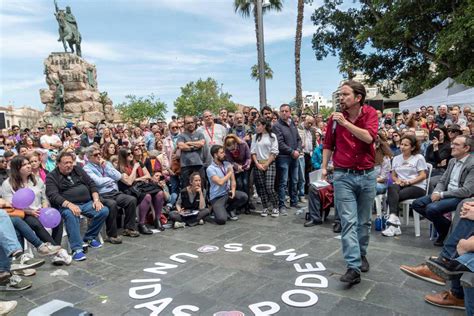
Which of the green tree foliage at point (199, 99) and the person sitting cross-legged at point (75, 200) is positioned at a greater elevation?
the green tree foliage at point (199, 99)

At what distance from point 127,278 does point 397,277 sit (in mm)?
2804

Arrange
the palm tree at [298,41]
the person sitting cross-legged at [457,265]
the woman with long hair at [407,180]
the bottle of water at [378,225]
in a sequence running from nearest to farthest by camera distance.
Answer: the person sitting cross-legged at [457,265], the woman with long hair at [407,180], the bottle of water at [378,225], the palm tree at [298,41]

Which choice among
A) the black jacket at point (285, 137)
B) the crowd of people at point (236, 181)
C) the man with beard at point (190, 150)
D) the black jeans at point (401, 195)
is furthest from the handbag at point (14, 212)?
the black jeans at point (401, 195)

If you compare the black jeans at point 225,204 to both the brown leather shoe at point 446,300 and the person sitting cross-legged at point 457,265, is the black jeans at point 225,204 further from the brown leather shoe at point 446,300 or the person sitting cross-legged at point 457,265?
the brown leather shoe at point 446,300

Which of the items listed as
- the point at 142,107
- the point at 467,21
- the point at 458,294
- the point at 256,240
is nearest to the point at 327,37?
the point at 467,21

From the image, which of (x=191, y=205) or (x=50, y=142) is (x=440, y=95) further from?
(x=50, y=142)

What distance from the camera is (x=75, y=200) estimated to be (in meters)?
4.74

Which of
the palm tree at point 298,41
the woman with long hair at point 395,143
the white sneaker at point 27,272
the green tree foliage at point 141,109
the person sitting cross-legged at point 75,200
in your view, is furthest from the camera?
the green tree foliage at point 141,109

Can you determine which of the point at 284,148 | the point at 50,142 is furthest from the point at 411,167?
the point at 50,142

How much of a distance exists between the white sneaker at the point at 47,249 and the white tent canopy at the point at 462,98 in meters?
12.9

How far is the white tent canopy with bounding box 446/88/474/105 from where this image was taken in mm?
11723

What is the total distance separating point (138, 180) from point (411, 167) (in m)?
4.24

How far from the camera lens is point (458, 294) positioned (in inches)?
109

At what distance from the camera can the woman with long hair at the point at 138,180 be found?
5.51 meters
